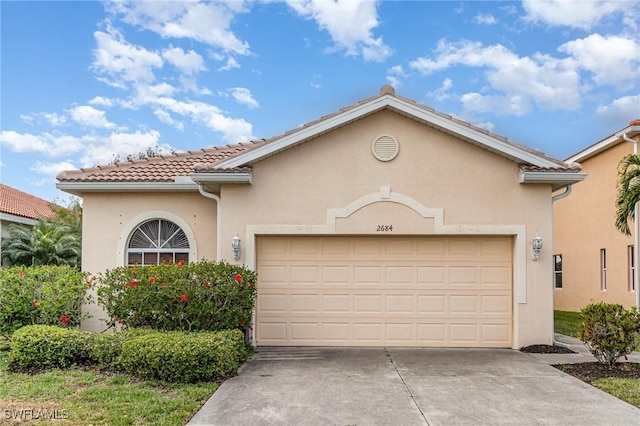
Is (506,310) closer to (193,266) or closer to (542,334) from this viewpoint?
(542,334)

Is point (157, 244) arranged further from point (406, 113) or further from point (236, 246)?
point (406, 113)

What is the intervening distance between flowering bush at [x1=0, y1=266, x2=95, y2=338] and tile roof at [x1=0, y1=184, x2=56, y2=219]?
1119 centimetres

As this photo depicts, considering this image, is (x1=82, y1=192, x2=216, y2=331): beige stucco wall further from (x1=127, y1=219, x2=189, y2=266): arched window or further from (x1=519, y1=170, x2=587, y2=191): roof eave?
(x1=519, y1=170, x2=587, y2=191): roof eave

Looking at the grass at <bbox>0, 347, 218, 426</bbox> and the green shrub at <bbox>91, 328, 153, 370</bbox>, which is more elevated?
the green shrub at <bbox>91, 328, 153, 370</bbox>

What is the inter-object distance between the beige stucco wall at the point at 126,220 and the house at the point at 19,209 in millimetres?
10127

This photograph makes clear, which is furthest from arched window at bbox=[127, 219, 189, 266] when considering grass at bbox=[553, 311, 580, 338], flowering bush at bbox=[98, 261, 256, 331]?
grass at bbox=[553, 311, 580, 338]

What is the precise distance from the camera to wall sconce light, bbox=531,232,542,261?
10216 mm

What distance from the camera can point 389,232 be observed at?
34.4ft

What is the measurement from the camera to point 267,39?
563 inches

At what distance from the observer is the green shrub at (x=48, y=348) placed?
331 inches

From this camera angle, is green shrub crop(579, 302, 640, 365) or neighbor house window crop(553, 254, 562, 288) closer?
green shrub crop(579, 302, 640, 365)

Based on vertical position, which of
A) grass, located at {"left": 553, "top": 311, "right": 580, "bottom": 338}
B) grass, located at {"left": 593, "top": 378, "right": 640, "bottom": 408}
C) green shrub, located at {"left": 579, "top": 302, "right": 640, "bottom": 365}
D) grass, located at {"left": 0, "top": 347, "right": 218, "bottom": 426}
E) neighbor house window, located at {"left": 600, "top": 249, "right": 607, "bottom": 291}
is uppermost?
neighbor house window, located at {"left": 600, "top": 249, "right": 607, "bottom": 291}

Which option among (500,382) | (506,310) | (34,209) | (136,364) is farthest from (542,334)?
(34,209)

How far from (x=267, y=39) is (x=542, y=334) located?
10.3 meters
